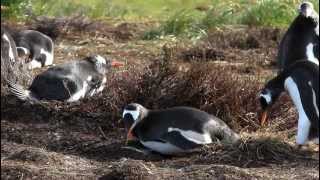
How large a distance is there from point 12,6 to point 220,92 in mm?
6487

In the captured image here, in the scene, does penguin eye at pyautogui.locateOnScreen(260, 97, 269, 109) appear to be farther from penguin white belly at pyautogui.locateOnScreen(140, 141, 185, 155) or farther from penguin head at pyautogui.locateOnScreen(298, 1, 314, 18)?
penguin head at pyautogui.locateOnScreen(298, 1, 314, 18)

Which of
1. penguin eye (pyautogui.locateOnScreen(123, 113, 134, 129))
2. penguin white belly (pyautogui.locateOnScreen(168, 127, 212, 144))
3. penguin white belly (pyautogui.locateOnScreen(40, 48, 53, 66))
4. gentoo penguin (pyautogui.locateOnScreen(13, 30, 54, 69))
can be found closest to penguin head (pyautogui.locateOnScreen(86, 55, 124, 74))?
gentoo penguin (pyautogui.locateOnScreen(13, 30, 54, 69))

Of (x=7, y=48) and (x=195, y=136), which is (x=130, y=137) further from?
(x=7, y=48)

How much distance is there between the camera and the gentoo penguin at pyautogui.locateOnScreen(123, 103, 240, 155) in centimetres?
607

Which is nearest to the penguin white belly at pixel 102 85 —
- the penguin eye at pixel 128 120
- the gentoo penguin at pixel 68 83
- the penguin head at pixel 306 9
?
the gentoo penguin at pixel 68 83

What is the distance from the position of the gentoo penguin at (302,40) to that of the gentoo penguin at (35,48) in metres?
2.52

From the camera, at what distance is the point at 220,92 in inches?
273

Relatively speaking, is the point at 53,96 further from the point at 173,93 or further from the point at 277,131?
A: the point at 277,131

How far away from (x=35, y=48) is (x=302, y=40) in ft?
9.90

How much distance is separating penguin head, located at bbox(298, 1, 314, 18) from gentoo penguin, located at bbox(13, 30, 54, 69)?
2.78 metres

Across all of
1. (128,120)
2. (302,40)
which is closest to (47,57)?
(302,40)

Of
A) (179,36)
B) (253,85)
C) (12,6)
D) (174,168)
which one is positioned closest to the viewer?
(174,168)

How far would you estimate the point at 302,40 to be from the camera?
8438 millimetres

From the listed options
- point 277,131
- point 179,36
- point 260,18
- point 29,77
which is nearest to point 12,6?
point 179,36
